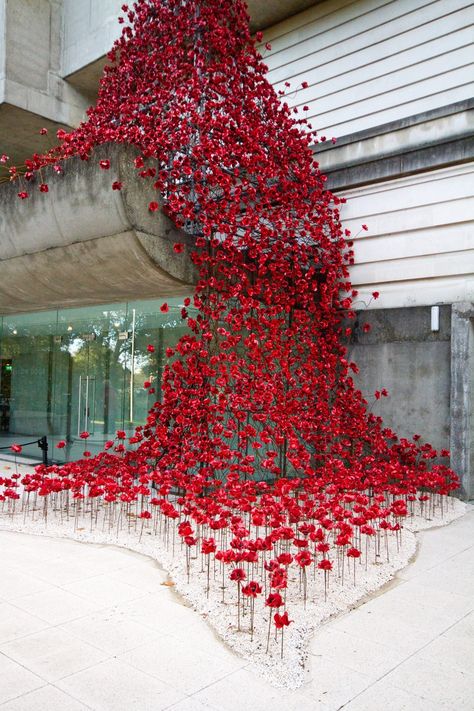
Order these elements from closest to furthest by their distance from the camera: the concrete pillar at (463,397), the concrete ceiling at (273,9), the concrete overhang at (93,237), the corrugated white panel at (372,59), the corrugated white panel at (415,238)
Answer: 1. the concrete overhang at (93,237)
2. the concrete pillar at (463,397)
3. the corrugated white panel at (415,238)
4. the corrugated white panel at (372,59)
5. the concrete ceiling at (273,9)

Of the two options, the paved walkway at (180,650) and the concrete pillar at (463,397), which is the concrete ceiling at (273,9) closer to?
the concrete pillar at (463,397)

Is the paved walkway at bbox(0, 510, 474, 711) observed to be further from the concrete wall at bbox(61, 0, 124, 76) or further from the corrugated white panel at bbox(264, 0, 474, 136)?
the concrete wall at bbox(61, 0, 124, 76)

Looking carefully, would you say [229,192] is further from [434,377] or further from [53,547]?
[53,547]

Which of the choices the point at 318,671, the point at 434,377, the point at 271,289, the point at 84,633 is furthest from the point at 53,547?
the point at 434,377

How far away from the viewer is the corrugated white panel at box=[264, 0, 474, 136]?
8.51m

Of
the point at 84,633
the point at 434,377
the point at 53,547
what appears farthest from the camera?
the point at 434,377

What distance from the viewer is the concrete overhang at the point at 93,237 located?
6.86 metres

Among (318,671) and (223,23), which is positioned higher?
(223,23)

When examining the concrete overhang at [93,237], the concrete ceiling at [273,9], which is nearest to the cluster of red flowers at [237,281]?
the concrete overhang at [93,237]

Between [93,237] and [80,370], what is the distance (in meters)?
3.66

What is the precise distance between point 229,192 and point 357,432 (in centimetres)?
374

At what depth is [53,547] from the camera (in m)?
5.52

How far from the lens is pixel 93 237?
7.21m

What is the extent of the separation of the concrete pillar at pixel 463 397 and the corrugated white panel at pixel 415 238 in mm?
374
